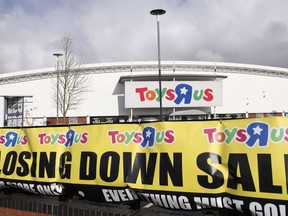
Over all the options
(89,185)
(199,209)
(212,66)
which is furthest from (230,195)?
(212,66)

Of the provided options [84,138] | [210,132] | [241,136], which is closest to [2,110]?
[84,138]

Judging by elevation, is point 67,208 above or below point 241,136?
below

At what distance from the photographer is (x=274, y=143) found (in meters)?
3.11

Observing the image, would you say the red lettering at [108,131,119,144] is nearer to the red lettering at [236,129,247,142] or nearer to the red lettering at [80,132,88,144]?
the red lettering at [80,132,88,144]

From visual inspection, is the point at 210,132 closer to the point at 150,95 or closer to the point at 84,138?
the point at 84,138

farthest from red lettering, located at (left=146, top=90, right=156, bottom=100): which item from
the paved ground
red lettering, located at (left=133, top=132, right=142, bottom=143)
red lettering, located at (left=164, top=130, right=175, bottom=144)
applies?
red lettering, located at (left=164, top=130, right=175, bottom=144)

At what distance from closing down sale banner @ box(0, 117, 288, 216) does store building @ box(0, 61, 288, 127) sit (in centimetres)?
2986

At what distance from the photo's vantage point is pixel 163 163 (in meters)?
3.69

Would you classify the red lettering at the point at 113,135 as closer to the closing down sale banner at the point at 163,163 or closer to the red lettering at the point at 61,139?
the closing down sale banner at the point at 163,163

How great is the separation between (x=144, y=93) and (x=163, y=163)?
3202 cm

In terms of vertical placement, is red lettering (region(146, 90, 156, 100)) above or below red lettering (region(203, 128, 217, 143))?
above

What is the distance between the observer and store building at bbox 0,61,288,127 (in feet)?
118

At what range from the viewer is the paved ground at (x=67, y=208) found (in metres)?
3.78

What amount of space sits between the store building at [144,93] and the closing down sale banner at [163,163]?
98.0ft
